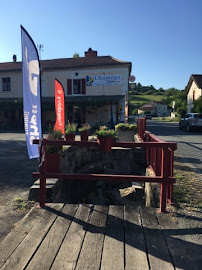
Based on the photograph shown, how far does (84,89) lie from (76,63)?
2939 mm

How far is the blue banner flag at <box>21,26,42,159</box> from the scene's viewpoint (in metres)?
5.10

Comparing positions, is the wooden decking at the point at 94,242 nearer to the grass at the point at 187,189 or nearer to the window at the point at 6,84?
the grass at the point at 187,189

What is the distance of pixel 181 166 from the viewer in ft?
21.1

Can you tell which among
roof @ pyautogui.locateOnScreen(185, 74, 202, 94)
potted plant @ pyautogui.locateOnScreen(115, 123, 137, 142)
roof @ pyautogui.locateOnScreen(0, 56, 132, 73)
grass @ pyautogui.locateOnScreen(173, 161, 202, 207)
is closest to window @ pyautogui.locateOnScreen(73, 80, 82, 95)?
roof @ pyautogui.locateOnScreen(0, 56, 132, 73)

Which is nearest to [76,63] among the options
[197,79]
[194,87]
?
[197,79]

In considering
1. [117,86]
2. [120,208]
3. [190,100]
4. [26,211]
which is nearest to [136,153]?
[120,208]

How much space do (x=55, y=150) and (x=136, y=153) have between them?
14.3 feet

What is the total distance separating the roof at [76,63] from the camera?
2264 centimetres

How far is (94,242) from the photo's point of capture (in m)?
2.66

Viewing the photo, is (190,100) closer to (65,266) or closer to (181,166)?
(181,166)

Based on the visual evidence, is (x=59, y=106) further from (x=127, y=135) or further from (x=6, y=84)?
(x=6, y=84)

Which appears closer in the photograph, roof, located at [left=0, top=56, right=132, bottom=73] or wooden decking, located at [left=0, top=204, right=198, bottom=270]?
wooden decking, located at [left=0, top=204, right=198, bottom=270]

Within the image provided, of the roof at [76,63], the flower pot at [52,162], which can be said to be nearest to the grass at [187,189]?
the flower pot at [52,162]

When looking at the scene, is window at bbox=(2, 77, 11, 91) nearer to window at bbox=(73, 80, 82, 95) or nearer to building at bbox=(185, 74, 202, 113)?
window at bbox=(73, 80, 82, 95)
